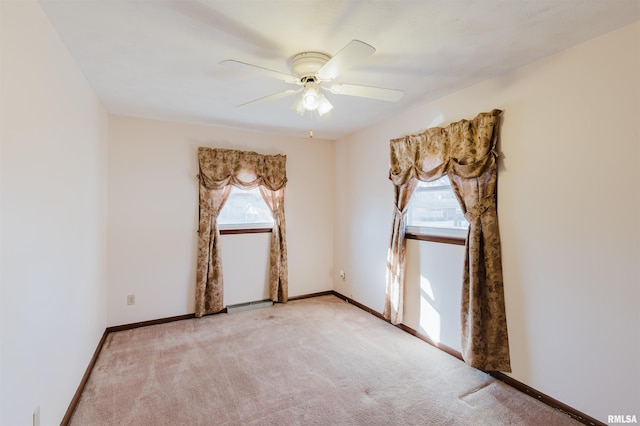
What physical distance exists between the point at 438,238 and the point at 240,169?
2570 mm

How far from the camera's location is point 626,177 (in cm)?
177

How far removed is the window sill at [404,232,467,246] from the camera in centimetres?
277

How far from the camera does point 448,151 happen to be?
9.04ft

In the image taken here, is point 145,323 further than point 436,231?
Yes

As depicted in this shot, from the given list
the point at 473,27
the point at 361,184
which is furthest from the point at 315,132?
the point at 473,27

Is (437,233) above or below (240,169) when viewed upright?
below

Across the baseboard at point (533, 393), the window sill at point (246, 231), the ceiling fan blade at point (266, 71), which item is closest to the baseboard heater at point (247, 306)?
the window sill at point (246, 231)

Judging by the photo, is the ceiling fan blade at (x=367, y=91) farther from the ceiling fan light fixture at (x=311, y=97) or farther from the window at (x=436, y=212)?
the window at (x=436, y=212)

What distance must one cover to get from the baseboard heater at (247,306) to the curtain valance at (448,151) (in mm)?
2388

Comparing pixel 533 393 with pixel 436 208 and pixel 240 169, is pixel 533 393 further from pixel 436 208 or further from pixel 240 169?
pixel 240 169

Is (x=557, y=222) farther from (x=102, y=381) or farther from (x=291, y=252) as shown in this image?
(x=102, y=381)

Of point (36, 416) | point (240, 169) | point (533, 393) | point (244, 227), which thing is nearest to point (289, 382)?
point (36, 416)

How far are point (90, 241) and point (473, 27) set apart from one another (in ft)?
10.8

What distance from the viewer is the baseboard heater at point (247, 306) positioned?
13.0 feet
